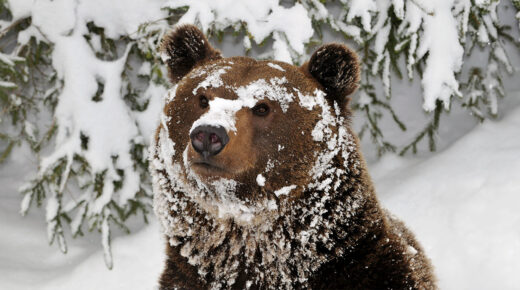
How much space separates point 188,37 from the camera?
260cm

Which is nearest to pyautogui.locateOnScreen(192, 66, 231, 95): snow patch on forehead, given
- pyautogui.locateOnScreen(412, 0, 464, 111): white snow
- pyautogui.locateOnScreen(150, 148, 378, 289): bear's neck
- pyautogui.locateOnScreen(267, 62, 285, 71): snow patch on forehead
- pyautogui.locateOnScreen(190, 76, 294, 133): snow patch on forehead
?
pyautogui.locateOnScreen(190, 76, 294, 133): snow patch on forehead

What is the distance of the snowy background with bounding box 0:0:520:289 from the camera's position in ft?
13.6

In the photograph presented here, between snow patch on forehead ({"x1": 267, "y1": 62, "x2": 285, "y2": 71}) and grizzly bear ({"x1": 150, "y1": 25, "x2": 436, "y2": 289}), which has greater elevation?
Answer: snow patch on forehead ({"x1": 267, "y1": 62, "x2": 285, "y2": 71})

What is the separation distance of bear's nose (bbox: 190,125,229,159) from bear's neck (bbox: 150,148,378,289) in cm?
44

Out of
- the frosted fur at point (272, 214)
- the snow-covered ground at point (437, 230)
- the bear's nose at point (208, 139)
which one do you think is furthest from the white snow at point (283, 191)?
the snow-covered ground at point (437, 230)

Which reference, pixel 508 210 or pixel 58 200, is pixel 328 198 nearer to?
pixel 508 210

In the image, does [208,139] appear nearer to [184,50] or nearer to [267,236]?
[267,236]

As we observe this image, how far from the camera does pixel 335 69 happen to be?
7.82ft

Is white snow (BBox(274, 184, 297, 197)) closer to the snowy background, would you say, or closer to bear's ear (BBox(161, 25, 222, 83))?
bear's ear (BBox(161, 25, 222, 83))

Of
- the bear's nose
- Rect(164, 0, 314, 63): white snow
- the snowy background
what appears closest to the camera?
the bear's nose

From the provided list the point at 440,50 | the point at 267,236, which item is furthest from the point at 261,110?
the point at 440,50

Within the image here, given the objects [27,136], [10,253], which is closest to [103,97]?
[27,136]

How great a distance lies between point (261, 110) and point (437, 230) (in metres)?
3.05

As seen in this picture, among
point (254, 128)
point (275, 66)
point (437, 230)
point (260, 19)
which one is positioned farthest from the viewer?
point (437, 230)
